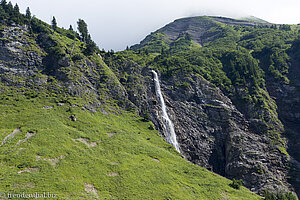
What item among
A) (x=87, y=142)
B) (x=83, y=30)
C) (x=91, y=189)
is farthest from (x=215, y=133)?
(x=83, y=30)

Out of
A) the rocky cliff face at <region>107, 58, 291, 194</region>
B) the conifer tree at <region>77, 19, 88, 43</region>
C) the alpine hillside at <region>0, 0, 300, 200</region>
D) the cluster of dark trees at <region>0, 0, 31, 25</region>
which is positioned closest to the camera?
the alpine hillside at <region>0, 0, 300, 200</region>

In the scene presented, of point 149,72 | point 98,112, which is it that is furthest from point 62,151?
point 149,72

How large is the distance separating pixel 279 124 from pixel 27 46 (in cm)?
12637

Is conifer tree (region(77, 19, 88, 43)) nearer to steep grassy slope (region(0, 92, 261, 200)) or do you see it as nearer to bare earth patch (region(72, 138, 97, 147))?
steep grassy slope (region(0, 92, 261, 200))

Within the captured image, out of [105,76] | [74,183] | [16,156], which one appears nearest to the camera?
[74,183]

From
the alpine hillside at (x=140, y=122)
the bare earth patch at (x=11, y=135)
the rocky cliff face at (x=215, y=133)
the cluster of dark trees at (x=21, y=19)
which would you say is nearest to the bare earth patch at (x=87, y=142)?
the alpine hillside at (x=140, y=122)

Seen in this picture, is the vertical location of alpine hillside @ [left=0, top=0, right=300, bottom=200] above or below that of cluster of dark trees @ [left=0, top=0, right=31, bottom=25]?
below

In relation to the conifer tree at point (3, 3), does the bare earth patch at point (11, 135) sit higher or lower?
lower

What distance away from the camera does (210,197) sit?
4706 centimetres

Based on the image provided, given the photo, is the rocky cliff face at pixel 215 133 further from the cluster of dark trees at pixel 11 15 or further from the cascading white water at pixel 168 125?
the cluster of dark trees at pixel 11 15

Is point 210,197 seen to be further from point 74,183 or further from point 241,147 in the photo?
point 241,147

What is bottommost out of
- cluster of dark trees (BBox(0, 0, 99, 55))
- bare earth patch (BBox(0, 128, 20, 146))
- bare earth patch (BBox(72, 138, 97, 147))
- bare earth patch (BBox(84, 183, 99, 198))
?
bare earth patch (BBox(84, 183, 99, 198))

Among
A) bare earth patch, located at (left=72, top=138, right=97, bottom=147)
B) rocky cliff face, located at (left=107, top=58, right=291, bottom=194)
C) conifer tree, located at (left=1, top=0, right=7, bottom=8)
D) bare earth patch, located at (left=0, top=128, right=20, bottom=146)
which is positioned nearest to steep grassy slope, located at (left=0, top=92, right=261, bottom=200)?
bare earth patch, located at (left=72, top=138, right=97, bottom=147)

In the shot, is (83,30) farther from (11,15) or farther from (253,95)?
(253,95)
